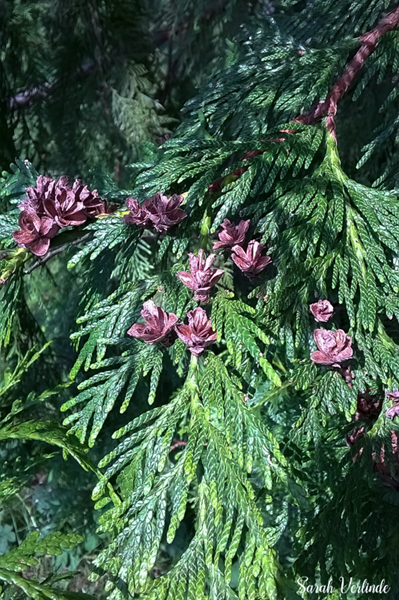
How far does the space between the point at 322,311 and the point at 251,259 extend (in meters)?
0.11

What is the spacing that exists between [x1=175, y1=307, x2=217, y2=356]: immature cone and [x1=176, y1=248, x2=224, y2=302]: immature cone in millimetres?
33

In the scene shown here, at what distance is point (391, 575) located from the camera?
2.25ft

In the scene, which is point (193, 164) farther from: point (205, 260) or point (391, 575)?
point (391, 575)

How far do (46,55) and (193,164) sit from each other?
1.11m

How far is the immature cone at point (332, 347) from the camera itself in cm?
59

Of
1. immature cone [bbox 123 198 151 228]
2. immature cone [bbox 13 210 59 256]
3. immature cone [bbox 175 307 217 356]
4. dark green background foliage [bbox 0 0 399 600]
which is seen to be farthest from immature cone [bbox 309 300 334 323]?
immature cone [bbox 13 210 59 256]

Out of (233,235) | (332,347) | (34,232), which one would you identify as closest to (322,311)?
(332,347)

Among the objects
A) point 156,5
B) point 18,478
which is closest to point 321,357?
point 18,478

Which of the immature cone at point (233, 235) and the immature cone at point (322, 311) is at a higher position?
the immature cone at point (233, 235)

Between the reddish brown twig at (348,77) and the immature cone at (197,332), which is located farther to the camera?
the reddish brown twig at (348,77)

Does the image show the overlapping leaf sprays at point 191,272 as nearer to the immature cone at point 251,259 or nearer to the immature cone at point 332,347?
the immature cone at point 251,259

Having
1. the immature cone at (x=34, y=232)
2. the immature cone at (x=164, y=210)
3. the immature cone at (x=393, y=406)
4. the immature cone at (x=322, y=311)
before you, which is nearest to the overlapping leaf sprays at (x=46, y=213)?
the immature cone at (x=34, y=232)

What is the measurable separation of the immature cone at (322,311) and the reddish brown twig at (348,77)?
281mm
